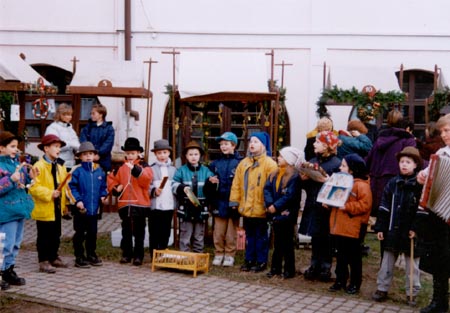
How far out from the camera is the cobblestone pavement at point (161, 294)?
19.9 ft

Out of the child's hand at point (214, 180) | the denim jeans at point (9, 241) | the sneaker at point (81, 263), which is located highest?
the child's hand at point (214, 180)

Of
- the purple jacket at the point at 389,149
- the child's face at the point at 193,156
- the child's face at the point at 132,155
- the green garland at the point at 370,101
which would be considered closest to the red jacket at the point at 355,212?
the purple jacket at the point at 389,149

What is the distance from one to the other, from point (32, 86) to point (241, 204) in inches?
192

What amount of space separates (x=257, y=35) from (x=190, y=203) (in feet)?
20.9

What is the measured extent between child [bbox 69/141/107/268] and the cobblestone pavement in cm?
29

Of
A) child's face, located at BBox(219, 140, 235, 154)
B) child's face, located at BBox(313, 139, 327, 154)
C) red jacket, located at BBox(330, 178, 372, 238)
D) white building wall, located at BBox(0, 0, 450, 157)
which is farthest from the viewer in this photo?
white building wall, located at BBox(0, 0, 450, 157)

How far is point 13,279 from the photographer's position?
6.62m

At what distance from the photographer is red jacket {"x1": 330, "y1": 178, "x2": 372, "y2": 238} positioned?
6539 mm

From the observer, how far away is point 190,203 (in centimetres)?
776

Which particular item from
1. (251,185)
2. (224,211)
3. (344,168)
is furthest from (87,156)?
(344,168)

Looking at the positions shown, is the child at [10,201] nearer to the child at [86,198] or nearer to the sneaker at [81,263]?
the child at [86,198]

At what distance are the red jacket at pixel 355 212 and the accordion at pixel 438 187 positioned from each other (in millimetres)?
1044

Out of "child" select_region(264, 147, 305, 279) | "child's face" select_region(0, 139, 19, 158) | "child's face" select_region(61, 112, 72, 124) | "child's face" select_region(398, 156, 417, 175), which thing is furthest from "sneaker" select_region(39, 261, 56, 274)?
"child's face" select_region(398, 156, 417, 175)

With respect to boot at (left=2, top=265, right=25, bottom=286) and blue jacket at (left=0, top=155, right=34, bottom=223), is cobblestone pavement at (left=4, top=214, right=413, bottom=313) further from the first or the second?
blue jacket at (left=0, top=155, right=34, bottom=223)
